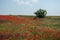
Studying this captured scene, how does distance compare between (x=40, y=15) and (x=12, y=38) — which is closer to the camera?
(x=12, y=38)

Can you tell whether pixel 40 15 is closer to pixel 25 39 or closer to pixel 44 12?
pixel 44 12

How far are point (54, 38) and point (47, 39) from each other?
2.56ft

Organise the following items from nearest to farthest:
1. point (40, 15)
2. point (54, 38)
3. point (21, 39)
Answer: point (21, 39), point (54, 38), point (40, 15)

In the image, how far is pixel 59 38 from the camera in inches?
573

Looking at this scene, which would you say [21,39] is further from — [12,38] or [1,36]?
[1,36]

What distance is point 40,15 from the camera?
197 ft

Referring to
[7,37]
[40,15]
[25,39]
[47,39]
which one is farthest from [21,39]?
[40,15]

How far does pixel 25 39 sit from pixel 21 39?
348 millimetres

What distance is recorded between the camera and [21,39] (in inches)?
543

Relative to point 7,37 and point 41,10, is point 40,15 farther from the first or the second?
point 7,37

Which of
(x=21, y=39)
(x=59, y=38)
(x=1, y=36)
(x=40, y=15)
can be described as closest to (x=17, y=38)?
(x=21, y=39)

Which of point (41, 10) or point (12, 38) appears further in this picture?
point (41, 10)

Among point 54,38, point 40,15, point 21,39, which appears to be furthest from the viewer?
point 40,15

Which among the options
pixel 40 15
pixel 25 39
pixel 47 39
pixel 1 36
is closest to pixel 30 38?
pixel 25 39
